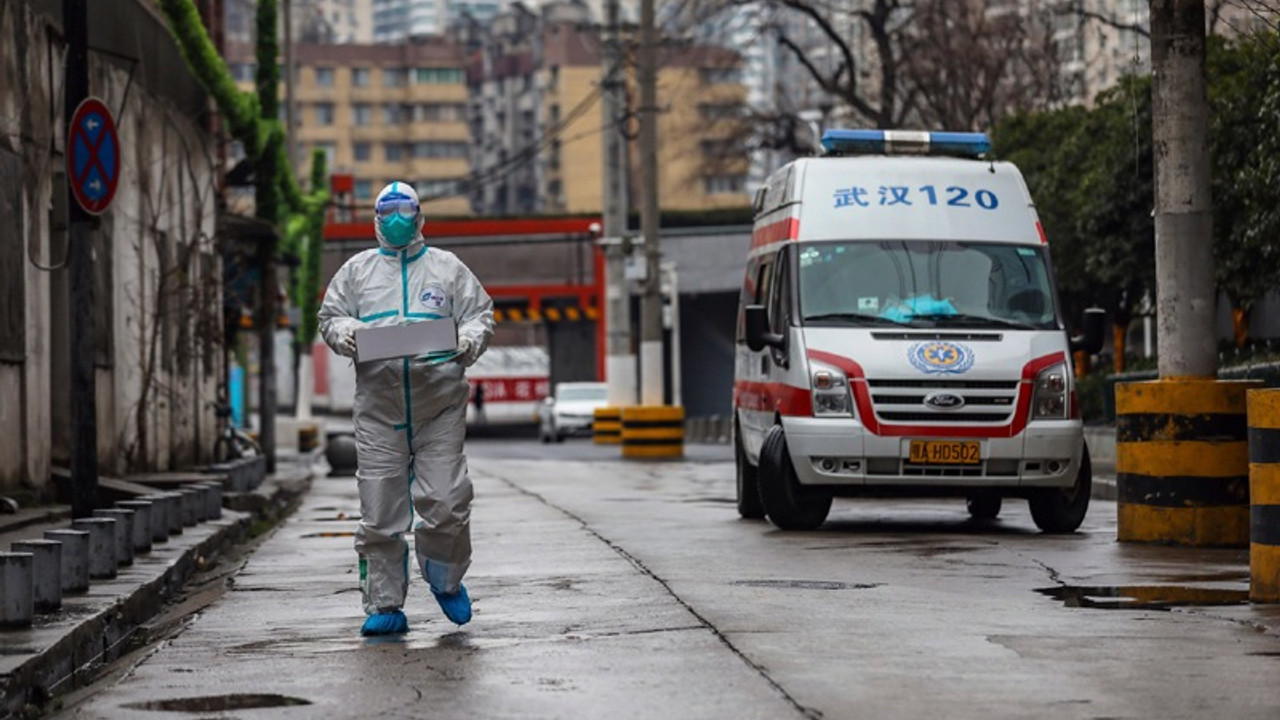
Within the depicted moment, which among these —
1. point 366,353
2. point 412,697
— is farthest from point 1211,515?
point 412,697

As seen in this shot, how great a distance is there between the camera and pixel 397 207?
11172 mm

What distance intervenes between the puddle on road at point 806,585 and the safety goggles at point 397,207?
268 cm

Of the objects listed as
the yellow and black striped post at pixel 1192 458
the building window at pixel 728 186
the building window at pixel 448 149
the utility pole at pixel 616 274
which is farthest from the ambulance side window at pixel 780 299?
the building window at pixel 448 149

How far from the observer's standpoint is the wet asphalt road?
8.32m

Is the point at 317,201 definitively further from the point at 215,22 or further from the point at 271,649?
the point at 271,649

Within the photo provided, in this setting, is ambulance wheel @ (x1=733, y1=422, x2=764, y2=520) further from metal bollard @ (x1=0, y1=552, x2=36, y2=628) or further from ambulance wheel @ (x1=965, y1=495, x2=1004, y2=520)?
metal bollard @ (x1=0, y1=552, x2=36, y2=628)

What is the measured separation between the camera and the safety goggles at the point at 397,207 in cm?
1116

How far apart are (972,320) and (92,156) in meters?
6.14

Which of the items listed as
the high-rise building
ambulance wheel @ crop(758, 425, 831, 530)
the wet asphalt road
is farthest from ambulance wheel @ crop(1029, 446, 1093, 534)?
the high-rise building

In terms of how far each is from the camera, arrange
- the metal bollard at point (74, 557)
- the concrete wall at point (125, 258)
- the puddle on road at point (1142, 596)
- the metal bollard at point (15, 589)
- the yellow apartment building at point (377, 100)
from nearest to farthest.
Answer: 1. the metal bollard at point (15, 589)
2. the puddle on road at point (1142, 596)
3. the metal bollard at point (74, 557)
4. the concrete wall at point (125, 258)
5. the yellow apartment building at point (377, 100)

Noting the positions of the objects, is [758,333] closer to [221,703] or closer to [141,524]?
[141,524]

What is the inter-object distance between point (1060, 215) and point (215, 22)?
12386 mm

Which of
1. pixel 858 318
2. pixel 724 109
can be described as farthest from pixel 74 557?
pixel 724 109

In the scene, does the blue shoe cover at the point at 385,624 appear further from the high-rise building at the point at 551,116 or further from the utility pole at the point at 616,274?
Answer: the high-rise building at the point at 551,116
